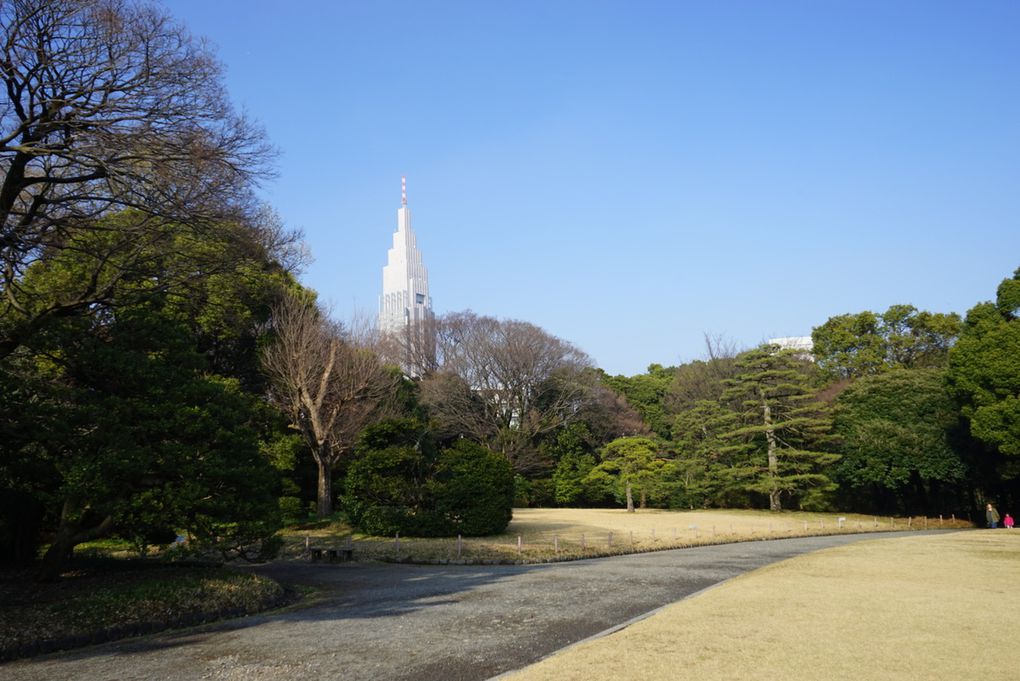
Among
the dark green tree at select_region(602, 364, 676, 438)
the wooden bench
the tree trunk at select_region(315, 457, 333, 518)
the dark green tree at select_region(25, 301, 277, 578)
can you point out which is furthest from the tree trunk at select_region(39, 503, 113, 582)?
the dark green tree at select_region(602, 364, 676, 438)

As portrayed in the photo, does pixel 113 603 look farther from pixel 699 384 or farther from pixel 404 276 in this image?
pixel 404 276

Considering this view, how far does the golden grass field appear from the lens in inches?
661

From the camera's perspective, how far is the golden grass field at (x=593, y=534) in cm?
1680

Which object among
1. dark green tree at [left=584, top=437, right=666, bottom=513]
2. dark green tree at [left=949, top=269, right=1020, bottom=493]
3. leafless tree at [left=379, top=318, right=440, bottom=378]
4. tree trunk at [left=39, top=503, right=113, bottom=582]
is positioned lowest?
tree trunk at [left=39, top=503, right=113, bottom=582]

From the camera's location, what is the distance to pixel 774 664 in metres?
6.01

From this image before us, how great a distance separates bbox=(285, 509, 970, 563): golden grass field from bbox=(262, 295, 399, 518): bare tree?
3805mm

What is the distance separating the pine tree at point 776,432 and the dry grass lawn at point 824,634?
836 inches

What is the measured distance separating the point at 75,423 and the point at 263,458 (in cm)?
314

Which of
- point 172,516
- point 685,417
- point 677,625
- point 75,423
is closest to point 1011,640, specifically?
point 677,625

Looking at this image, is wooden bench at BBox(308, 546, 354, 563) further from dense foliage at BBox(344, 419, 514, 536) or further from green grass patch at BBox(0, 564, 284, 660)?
green grass patch at BBox(0, 564, 284, 660)

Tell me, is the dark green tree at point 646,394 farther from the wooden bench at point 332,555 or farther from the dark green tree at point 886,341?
the wooden bench at point 332,555

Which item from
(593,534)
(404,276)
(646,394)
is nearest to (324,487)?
(593,534)

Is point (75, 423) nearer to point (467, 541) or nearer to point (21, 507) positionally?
point (21, 507)

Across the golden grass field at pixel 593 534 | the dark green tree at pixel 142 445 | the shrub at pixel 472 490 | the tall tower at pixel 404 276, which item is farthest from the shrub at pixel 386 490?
the tall tower at pixel 404 276
